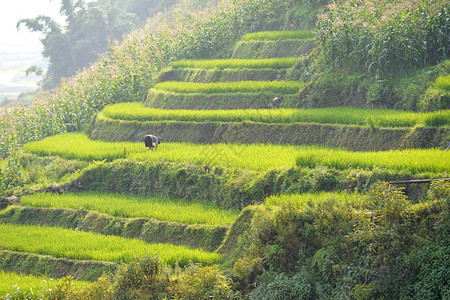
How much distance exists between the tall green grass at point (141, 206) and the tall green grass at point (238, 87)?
15.8 feet

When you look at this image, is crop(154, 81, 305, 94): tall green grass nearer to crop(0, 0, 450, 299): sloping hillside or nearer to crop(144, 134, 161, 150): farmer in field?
crop(0, 0, 450, 299): sloping hillside

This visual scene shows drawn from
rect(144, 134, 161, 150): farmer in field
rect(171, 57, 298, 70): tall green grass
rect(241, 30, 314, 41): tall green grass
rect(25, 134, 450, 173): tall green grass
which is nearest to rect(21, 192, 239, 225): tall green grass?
rect(25, 134, 450, 173): tall green grass

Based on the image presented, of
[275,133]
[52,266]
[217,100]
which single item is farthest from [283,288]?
[217,100]

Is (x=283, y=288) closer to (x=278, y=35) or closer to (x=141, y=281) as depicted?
(x=141, y=281)

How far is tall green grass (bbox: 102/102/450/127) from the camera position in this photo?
10.2m

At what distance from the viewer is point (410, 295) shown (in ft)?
20.1

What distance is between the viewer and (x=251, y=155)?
11.0 m

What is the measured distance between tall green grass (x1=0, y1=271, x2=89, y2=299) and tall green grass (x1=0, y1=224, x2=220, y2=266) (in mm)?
668

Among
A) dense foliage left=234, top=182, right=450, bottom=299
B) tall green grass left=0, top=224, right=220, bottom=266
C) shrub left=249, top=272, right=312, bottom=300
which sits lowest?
tall green grass left=0, top=224, right=220, bottom=266

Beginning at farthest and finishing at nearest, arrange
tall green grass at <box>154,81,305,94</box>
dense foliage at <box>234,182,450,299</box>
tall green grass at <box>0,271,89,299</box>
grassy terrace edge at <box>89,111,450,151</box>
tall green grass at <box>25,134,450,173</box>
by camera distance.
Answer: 1. tall green grass at <box>154,81,305,94</box>
2. grassy terrace edge at <box>89,111,450,151</box>
3. tall green grass at <box>25,134,450,173</box>
4. tall green grass at <box>0,271,89,299</box>
5. dense foliage at <box>234,182,450,299</box>

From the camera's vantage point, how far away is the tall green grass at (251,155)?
8.21m

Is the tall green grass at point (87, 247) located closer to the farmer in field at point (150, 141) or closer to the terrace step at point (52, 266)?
the terrace step at point (52, 266)

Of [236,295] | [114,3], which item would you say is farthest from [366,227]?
[114,3]

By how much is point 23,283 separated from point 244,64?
10263 mm
